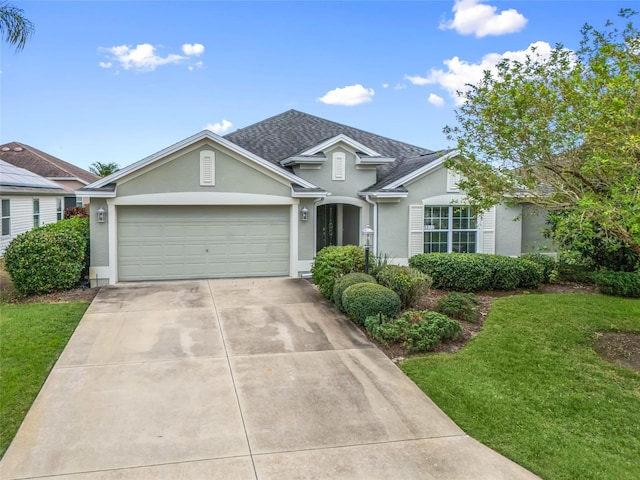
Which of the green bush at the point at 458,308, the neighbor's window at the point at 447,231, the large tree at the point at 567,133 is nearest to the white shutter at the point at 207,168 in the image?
the neighbor's window at the point at 447,231

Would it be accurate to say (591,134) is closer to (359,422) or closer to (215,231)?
(359,422)

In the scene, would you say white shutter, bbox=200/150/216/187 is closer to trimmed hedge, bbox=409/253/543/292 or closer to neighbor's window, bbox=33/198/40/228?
trimmed hedge, bbox=409/253/543/292

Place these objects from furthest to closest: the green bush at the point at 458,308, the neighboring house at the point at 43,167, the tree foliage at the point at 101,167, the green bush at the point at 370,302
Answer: the tree foliage at the point at 101,167 → the neighboring house at the point at 43,167 → the green bush at the point at 458,308 → the green bush at the point at 370,302

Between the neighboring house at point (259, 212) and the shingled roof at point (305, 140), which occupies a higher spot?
the shingled roof at point (305, 140)

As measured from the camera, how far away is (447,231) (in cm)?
1606

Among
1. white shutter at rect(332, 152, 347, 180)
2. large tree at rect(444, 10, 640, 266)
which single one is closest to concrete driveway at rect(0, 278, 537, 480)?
large tree at rect(444, 10, 640, 266)

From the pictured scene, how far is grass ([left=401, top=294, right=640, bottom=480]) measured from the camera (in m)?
5.17

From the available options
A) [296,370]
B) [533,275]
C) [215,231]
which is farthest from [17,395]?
[533,275]

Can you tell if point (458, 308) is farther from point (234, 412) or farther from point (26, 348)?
point (26, 348)

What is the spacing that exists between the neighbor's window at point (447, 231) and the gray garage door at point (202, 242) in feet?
15.5

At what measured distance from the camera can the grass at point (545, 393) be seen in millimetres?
5168

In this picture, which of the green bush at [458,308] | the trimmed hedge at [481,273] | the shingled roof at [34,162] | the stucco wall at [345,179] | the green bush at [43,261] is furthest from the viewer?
the shingled roof at [34,162]

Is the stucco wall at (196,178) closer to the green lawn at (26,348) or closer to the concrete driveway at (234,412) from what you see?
the green lawn at (26,348)

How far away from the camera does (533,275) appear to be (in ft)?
43.8
